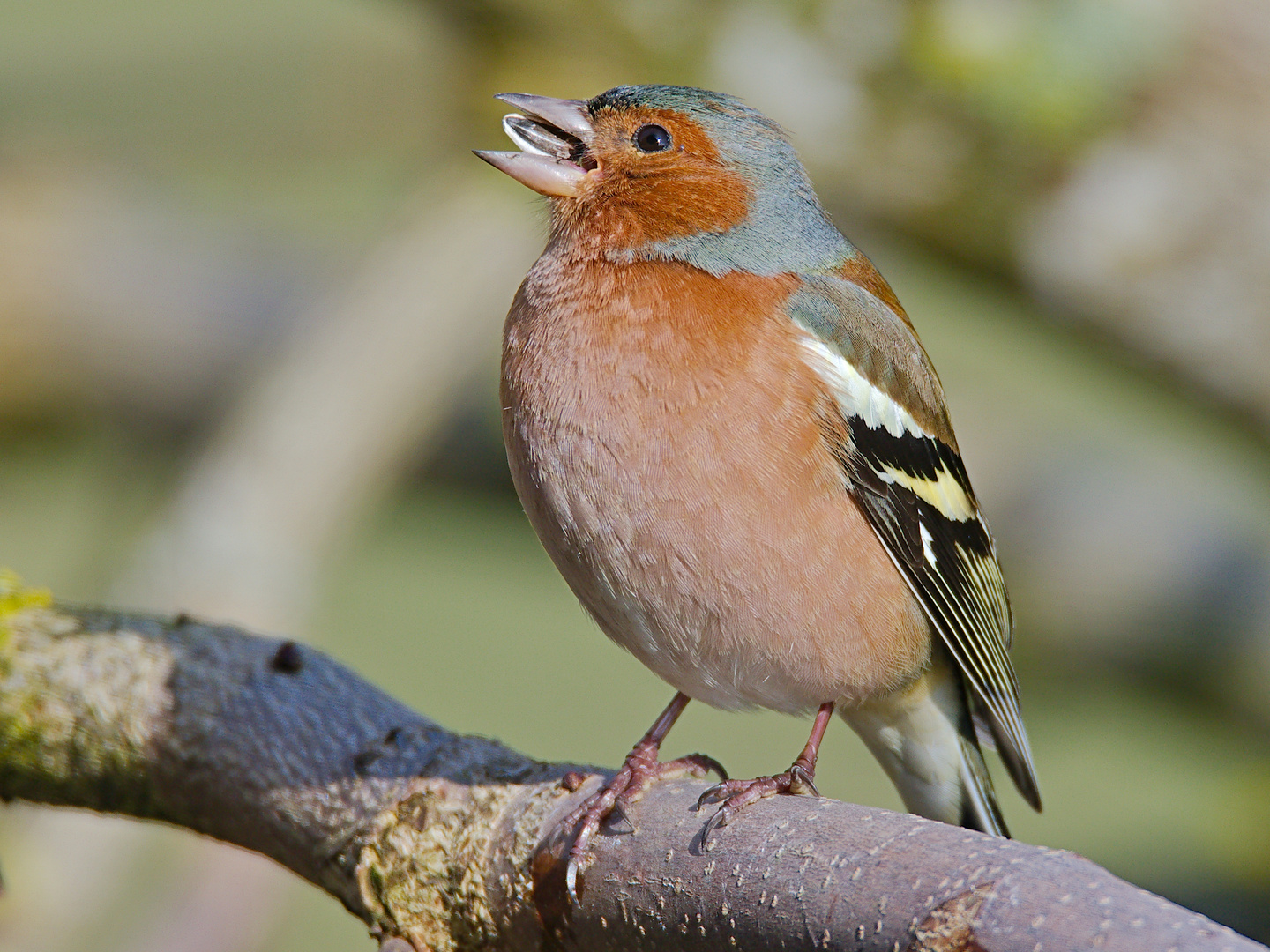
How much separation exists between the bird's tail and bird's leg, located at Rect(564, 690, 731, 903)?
0.55 m

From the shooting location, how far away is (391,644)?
32.4 feet

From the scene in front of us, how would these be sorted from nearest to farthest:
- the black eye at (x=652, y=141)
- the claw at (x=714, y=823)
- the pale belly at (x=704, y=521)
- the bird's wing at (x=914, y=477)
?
the claw at (x=714, y=823) < the pale belly at (x=704, y=521) < the bird's wing at (x=914, y=477) < the black eye at (x=652, y=141)

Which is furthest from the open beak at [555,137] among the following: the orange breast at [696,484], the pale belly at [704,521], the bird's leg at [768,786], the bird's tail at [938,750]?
the bird's tail at [938,750]

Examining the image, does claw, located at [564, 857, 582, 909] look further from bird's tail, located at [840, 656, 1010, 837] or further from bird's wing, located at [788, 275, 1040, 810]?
bird's tail, located at [840, 656, 1010, 837]

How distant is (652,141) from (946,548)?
113 centimetres

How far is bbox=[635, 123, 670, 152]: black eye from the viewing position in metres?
2.86

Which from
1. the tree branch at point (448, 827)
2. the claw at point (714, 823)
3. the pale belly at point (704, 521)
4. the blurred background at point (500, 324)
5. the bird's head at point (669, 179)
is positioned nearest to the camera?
the tree branch at point (448, 827)

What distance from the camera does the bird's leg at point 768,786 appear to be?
195 cm

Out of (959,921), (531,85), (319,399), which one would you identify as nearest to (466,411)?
(319,399)

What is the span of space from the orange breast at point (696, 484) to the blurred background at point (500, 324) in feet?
2.24

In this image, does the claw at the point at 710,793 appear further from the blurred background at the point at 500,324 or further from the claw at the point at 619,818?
the blurred background at the point at 500,324

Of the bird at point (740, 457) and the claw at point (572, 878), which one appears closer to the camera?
the claw at point (572, 878)

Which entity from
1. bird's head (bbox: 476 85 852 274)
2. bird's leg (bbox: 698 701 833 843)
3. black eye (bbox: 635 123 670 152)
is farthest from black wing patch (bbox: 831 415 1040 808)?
black eye (bbox: 635 123 670 152)

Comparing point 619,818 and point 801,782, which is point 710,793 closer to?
point 619,818
